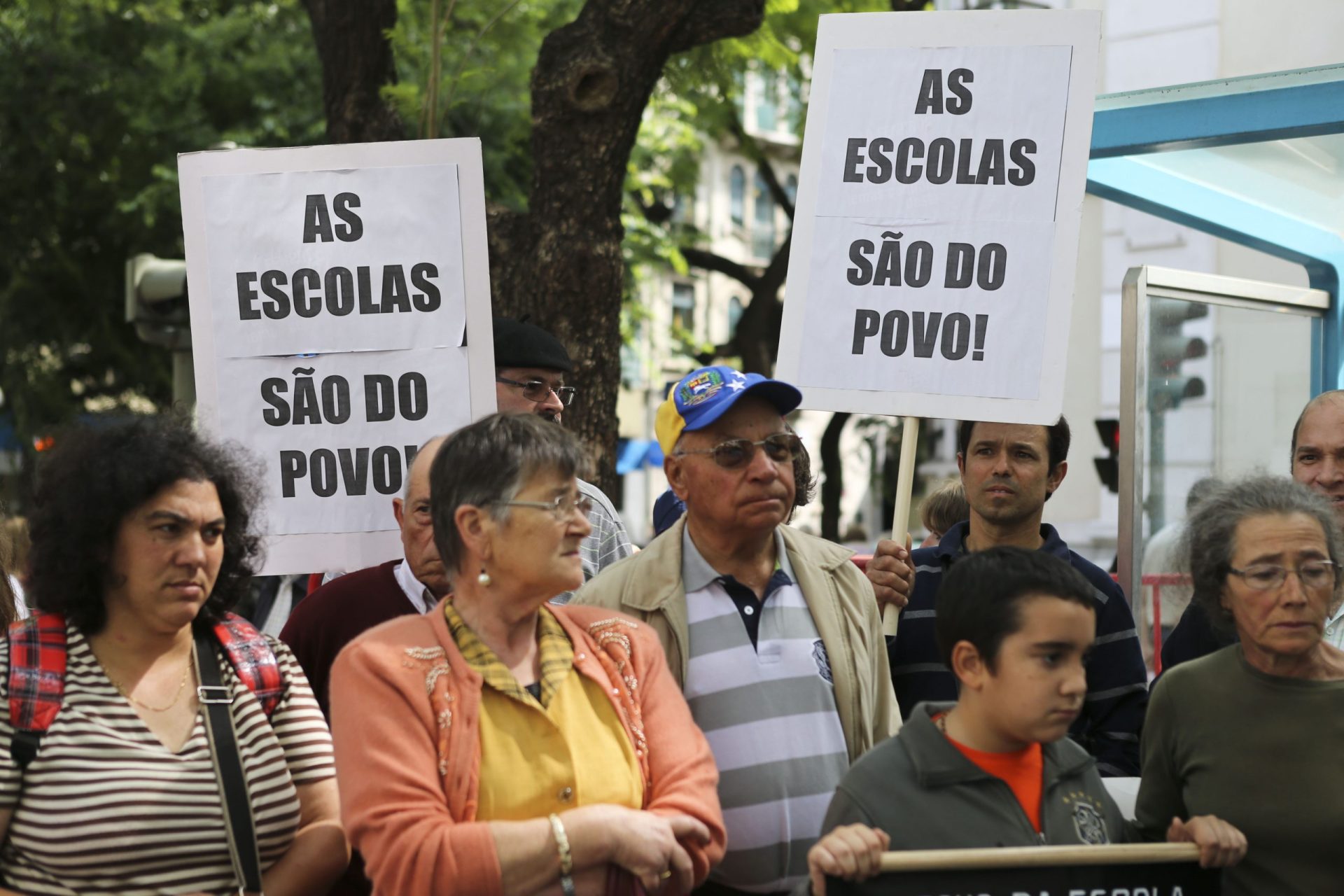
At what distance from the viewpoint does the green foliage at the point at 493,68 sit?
10066mm

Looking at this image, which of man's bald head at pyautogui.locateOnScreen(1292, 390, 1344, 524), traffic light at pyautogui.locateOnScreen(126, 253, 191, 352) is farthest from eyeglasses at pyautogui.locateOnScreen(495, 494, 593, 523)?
traffic light at pyautogui.locateOnScreen(126, 253, 191, 352)

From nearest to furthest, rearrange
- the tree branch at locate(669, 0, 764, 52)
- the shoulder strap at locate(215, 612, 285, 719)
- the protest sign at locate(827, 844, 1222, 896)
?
the protest sign at locate(827, 844, 1222, 896)
the shoulder strap at locate(215, 612, 285, 719)
the tree branch at locate(669, 0, 764, 52)

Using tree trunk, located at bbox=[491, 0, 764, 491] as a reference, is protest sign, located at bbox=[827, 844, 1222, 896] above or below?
below

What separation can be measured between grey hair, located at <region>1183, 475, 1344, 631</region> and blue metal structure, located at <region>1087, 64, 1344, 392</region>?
2.43 metres

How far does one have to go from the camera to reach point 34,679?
9.70 ft

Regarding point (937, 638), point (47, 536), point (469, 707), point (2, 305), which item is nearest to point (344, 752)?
point (469, 707)

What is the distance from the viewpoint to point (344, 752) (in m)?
2.77

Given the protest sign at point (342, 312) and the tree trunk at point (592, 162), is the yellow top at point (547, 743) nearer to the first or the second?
the protest sign at point (342, 312)

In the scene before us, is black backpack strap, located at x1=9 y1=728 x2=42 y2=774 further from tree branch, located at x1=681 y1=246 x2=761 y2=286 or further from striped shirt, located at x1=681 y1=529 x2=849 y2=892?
tree branch, located at x1=681 y1=246 x2=761 y2=286

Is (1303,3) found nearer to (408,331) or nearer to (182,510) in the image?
(408,331)

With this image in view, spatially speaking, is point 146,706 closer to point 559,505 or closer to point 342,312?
point 559,505

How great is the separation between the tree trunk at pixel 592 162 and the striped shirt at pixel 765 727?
347cm

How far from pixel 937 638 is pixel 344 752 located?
1176mm

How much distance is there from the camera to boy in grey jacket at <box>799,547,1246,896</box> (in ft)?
9.50
